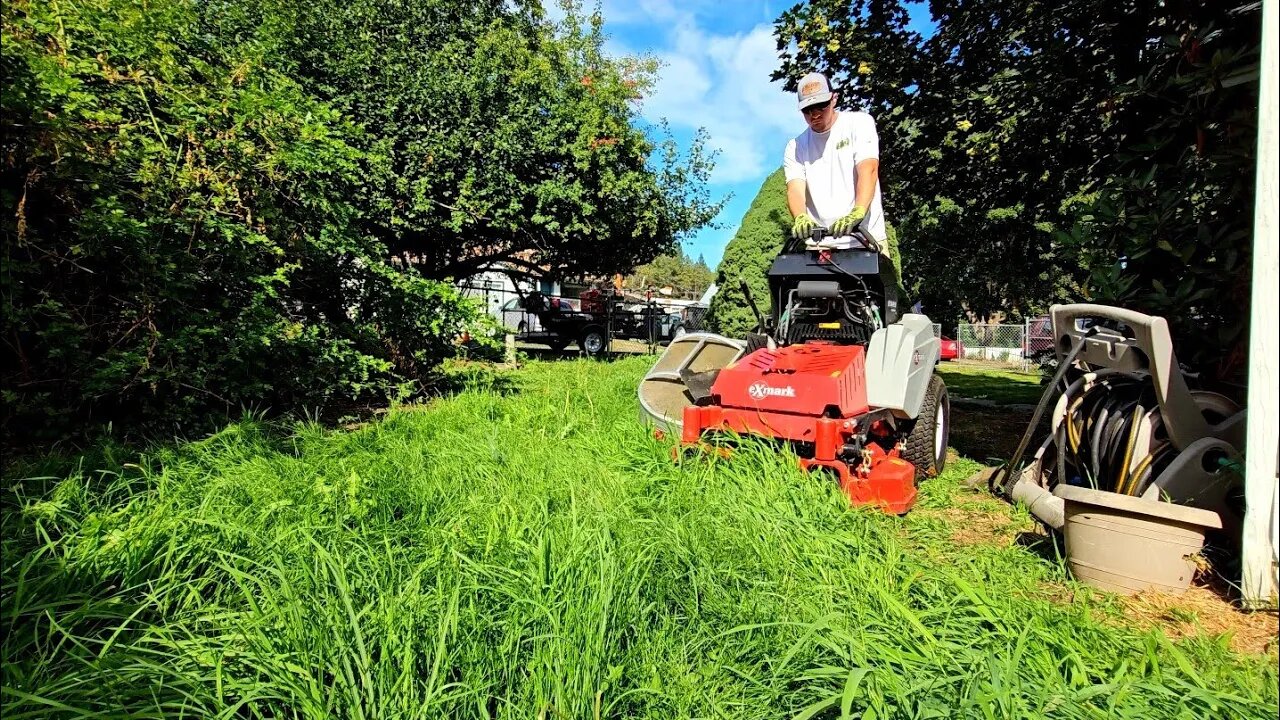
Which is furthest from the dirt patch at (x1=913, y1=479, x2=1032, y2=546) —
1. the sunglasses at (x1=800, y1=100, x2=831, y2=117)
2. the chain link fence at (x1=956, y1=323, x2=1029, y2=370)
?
the chain link fence at (x1=956, y1=323, x2=1029, y2=370)

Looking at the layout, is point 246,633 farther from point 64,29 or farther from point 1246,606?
point 64,29

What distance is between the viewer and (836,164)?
3883 mm

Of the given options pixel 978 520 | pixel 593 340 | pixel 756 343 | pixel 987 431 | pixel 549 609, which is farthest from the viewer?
pixel 593 340

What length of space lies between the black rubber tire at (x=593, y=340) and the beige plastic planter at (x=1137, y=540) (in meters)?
14.0

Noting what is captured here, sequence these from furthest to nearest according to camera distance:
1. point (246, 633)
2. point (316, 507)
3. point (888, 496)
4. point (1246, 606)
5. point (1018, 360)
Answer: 1. point (1018, 360)
2. point (888, 496)
3. point (316, 507)
4. point (1246, 606)
5. point (246, 633)

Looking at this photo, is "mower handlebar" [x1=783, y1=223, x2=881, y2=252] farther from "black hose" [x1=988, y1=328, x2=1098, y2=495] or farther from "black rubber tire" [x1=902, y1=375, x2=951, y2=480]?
"black hose" [x1=988, y1=328, x2=1098, y2=495]

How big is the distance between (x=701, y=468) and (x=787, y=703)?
5.79 feet

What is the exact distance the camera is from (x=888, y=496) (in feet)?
9.82

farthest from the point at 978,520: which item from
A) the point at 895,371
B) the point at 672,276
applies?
the point at 672,276

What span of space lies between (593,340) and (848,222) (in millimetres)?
12930

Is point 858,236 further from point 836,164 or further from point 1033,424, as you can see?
point 1033,424

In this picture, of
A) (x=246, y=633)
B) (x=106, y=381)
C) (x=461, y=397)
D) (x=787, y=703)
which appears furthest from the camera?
(x=461, y=397)

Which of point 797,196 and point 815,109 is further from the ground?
point 815,109

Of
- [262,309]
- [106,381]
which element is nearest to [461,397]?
[262,309]
